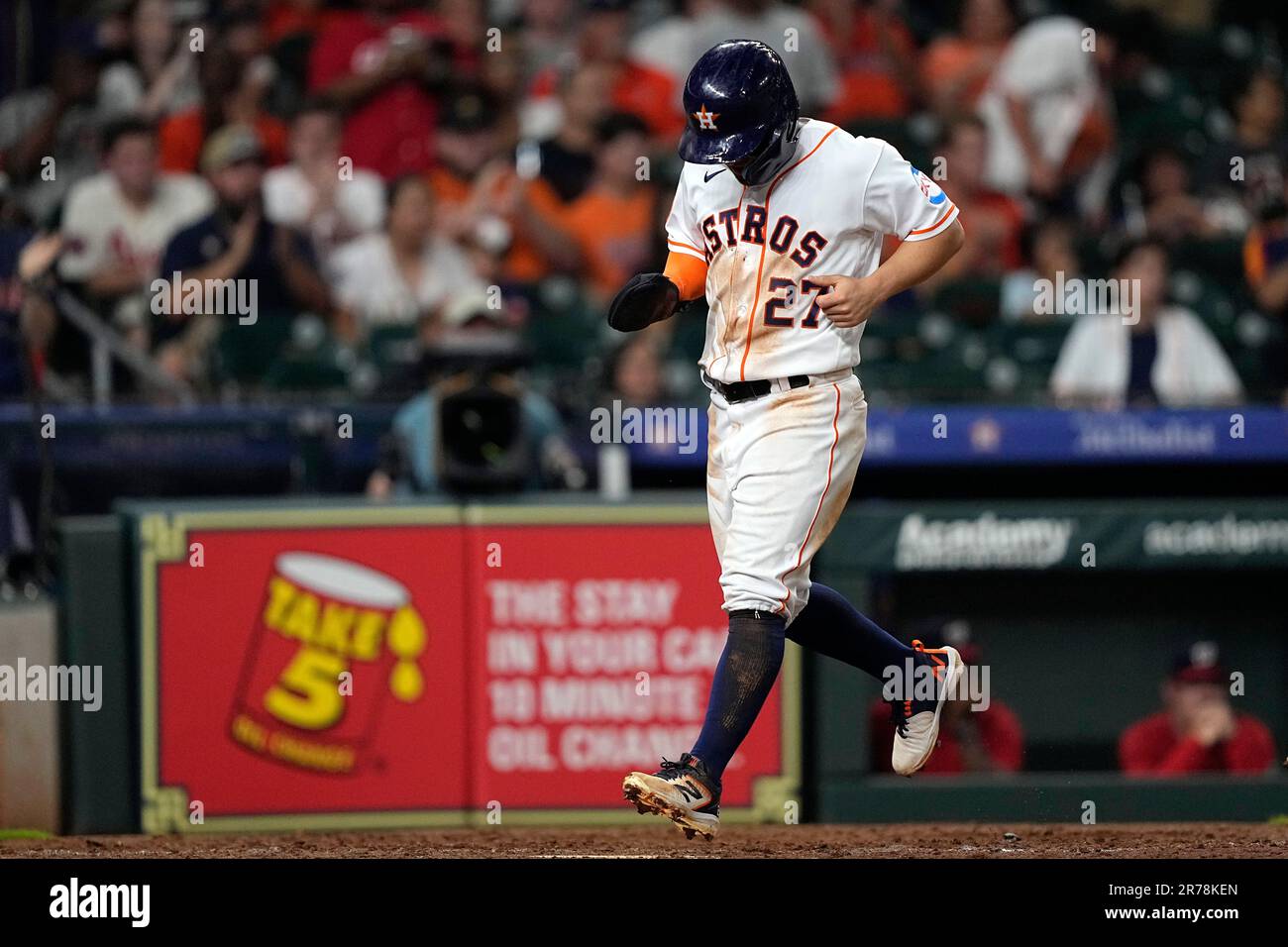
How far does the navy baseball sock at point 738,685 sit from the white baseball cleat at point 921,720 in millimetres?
540

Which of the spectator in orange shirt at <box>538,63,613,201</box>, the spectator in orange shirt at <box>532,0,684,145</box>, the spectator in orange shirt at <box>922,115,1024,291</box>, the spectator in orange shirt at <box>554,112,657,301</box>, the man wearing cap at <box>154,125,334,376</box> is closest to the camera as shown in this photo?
the man wearing cap at <box>154,125,334,376</box>

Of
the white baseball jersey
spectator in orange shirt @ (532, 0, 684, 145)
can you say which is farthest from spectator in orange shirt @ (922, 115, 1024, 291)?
the white baseball jersey

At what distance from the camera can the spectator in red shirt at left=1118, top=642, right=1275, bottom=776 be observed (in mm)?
6630

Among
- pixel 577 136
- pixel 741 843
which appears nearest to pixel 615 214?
pixel 577 136

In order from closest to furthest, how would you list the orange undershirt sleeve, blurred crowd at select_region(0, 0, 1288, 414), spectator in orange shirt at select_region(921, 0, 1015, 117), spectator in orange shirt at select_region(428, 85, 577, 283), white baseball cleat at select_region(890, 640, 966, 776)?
the orange undershirt sleeve
white baseball cleat at select_region(890, 640, 966, 776)
blurred crowd at select_region(0, 0, 1288, 414)
spectator in orange shirt at select_region(428, 85, 577, 283)
spectator in orange shirt at select_region(921, 0, 1015, 117)

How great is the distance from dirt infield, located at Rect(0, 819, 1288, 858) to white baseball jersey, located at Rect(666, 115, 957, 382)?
115 centimetres

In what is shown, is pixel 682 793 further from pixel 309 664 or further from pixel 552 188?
pixel 552 188

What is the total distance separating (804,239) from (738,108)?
1.05 feet

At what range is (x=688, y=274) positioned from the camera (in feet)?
15.1

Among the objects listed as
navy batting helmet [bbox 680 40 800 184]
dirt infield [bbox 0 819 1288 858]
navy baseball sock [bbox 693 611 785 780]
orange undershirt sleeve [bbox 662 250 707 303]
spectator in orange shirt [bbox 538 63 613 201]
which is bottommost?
dirt infield [bbox 0 819 1288 858]

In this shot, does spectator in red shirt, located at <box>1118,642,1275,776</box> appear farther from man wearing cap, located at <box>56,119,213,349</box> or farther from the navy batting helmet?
man wearing cap, located at <box>56,119,213,349</box>

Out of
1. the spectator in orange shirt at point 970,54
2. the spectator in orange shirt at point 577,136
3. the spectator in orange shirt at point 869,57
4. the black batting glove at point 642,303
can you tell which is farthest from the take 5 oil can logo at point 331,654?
the spectator in orange shirt at point 970,54

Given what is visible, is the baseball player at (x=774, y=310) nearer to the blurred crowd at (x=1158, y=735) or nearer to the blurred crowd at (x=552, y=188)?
the blurred crowd at (x=1158, y=735)

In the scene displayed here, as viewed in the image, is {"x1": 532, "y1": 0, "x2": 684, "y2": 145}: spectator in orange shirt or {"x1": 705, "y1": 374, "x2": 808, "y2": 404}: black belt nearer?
{"x1": 705, "y1": 374, "x2": 808, "y2": 404}: black belt
